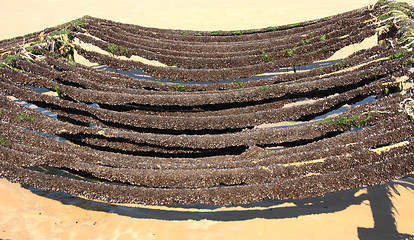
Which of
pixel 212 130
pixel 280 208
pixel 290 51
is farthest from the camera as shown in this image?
pixel 290 51

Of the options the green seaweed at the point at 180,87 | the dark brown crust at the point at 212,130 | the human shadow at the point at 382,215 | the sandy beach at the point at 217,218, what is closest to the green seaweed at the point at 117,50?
the dark brown crust at the point at 212,130

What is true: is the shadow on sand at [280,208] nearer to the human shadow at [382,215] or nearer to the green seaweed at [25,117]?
the human shadow at [382,215]

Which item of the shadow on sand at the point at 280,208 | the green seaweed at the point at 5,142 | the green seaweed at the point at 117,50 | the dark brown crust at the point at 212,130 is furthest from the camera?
the green seaweed at the point at 117,50

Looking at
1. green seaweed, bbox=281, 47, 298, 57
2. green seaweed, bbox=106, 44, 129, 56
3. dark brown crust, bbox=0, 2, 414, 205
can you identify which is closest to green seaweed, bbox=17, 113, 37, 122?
dark brown crust, bbox=0, 2, 414, 205

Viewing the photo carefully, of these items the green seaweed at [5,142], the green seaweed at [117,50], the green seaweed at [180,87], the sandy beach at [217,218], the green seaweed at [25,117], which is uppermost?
the green seaweed at [117,50]

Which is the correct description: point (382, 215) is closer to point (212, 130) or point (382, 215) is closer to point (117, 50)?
point (212, 130)

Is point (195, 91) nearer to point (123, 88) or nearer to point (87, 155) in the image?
point (123, 88)

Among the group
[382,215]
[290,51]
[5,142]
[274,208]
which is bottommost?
[274,208]

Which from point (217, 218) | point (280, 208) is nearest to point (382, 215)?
point (280, 208)

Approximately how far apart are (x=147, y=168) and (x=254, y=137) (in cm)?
97

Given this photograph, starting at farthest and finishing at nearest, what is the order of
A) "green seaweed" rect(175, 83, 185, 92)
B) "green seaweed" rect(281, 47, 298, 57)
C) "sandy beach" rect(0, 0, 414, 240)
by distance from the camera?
"green seaweed" rect(281, 47, 298, 57)
"green seaweed" rect(175, 83, 185, 92)
"sandy beach" rect(0, 0, 414, 240)

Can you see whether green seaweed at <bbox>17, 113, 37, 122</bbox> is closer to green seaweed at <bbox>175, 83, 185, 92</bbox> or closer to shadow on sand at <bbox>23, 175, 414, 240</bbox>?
shadow on sand at <bbox>23, 175, 414, 240</bbox>

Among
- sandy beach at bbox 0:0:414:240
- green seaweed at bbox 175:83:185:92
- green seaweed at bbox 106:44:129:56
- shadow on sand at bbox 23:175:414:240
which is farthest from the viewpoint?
green seaweed at bbox 106:44:129:56

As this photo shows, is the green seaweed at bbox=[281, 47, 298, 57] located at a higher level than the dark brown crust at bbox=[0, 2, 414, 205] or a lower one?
higher
